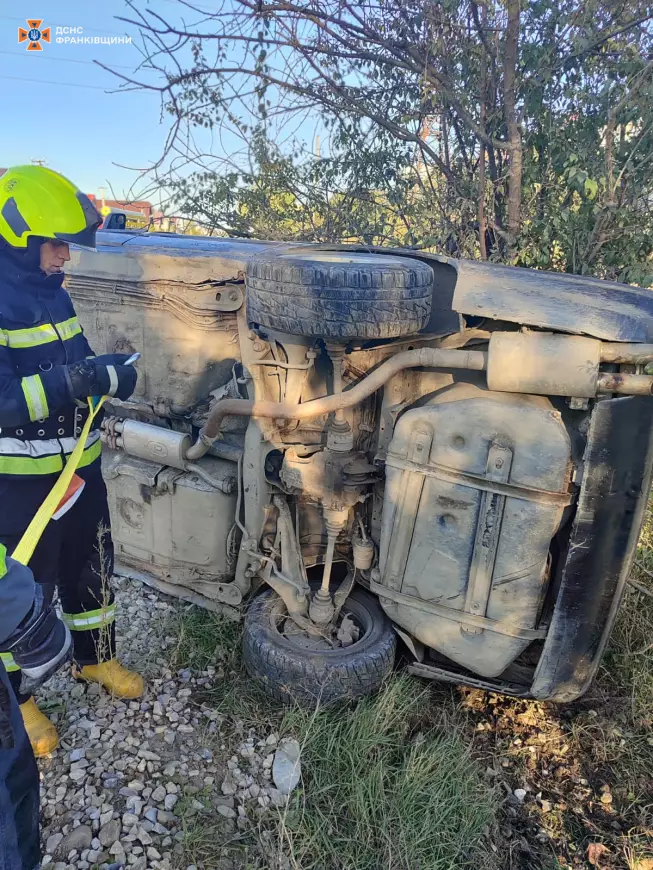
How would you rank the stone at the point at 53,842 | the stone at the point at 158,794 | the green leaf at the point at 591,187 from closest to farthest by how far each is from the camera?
the stone at the point at 53,842
the stone at the point at 158,794
the green leaf at the point at 591,187

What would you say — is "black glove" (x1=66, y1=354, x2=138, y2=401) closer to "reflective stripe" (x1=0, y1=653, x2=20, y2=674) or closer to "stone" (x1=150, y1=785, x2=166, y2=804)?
"reflective stripe" (x1=0, y1=653, x2=20, y2=674)

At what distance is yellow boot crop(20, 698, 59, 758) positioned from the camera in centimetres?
248

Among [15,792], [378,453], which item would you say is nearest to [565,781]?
[378,453]

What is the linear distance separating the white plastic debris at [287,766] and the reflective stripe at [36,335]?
1930 mm

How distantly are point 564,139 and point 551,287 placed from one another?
111 inches

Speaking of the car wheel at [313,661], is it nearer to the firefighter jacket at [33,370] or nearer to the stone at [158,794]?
the stone at [158,794]

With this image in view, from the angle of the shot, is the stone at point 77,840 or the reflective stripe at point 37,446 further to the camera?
the reflective stripe at point 37,446

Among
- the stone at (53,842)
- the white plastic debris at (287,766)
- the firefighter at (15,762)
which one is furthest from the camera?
the white plastic debris at (287,766)

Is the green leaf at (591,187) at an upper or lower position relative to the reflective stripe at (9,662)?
upper

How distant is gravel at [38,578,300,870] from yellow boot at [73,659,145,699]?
0.04 m

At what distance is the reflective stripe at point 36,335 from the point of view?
89.9 inches

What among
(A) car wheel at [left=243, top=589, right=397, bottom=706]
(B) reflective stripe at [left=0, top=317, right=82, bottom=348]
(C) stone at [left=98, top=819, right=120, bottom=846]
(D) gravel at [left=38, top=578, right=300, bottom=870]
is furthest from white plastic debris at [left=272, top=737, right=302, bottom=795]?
(B) reflective stripe at [left=0, top=317, right=82, bottom=348]

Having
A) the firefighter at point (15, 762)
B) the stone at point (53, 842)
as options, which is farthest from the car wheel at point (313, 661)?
the firefighter at point (15, 762)

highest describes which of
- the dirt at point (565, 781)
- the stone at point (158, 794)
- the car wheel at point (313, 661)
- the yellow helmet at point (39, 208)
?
the yellow helmet at point (39, 208)
